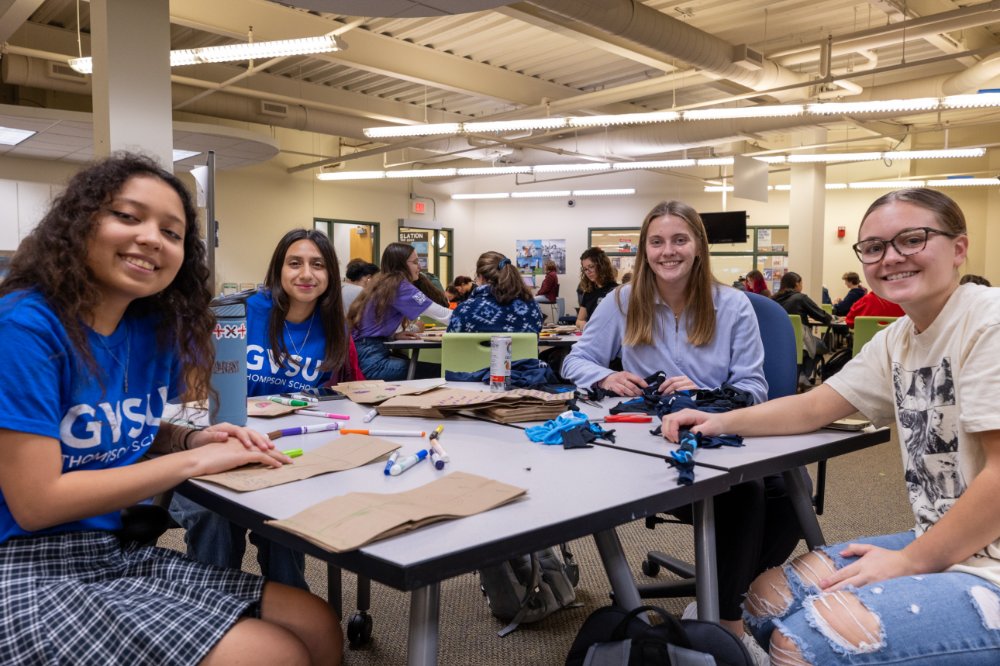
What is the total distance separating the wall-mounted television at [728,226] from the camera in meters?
11.6

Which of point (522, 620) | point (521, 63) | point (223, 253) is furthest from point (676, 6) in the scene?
point (223, 253)

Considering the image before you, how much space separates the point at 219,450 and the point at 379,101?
1041 cm

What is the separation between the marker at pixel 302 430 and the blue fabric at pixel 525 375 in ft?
2.42

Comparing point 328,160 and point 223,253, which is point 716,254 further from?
point 223,253

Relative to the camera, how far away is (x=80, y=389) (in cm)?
127

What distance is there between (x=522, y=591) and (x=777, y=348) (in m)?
1.17

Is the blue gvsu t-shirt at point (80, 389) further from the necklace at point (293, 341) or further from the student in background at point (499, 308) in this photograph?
the student in background at point (499, 308)

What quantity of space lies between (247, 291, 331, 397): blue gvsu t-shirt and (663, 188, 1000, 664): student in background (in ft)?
4.19

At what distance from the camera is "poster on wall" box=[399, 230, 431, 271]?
49.4 ft

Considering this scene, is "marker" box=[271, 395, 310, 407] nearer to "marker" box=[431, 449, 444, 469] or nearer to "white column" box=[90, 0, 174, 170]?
"marker" box=[431, 449, 444, 469]

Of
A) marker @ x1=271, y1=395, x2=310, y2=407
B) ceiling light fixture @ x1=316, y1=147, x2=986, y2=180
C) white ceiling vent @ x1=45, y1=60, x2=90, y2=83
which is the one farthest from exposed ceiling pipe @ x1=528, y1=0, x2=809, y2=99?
white ceiling vent @ x1=45, y1=60, x2=90, y2=83

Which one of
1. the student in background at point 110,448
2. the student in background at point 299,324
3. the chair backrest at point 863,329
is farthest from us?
the chair backrest at point 863,329

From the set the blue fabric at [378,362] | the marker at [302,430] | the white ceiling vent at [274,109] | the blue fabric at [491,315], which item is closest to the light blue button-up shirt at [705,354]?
the marker at [302,430]

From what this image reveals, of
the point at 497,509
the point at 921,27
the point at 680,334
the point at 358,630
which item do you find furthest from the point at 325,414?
the point at 921,27
